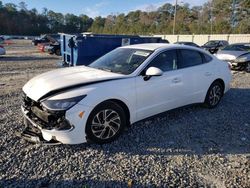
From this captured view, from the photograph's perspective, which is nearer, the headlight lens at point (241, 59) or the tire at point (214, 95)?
the tire at point (214, 95)

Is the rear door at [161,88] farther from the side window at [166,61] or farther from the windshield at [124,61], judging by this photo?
the windshield at [124,61]

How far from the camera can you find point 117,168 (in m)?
3.44

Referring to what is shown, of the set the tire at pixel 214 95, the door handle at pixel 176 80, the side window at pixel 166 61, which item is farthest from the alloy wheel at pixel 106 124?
the tire at pixel 214 95

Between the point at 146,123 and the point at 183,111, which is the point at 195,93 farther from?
the point at 146,123

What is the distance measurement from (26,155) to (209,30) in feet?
174

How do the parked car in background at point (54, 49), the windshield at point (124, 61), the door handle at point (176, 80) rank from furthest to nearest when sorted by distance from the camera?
the parked car in background at point (54, 49) < the door handle at point (176, 80) < the windshield at point (124, 61)

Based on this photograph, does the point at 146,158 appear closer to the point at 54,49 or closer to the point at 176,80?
the point at 176,80

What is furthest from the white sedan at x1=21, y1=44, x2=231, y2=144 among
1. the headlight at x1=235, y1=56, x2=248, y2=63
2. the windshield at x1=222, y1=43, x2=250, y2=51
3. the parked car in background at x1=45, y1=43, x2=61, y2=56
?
the parked car in background at x1=45, y1=43, x2=61, y2=56

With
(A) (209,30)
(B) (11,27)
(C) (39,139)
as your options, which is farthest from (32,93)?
(B) (11,27)

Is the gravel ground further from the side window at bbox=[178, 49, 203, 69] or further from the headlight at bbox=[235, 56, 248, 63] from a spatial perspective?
the headlight at bbox=[235, 56, 248, 63]

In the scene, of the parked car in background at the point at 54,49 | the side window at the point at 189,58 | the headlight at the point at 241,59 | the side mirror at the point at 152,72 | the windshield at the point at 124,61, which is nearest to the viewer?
the side mirror at the point at 152,72

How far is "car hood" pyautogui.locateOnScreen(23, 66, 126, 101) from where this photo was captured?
3809mm

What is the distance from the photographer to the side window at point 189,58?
5.19 m

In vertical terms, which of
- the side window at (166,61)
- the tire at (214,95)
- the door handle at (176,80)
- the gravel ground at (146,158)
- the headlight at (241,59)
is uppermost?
the side window at (166,61)
